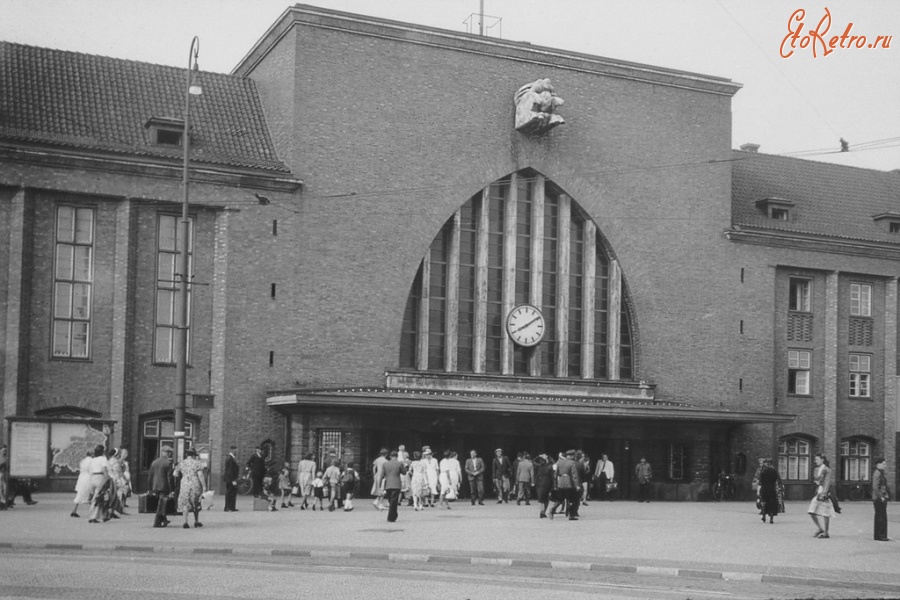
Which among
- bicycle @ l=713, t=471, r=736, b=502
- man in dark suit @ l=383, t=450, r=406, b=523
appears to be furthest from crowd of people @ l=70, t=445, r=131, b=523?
bicycle @ l=713, t=471, r=736, b=502

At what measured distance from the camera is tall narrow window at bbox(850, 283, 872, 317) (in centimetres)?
4919

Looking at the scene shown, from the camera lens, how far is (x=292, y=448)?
3862 cm

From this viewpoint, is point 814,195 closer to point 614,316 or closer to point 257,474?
point 614,316

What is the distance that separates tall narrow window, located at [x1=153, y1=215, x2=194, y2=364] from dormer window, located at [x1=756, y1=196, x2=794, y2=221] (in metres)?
21.7

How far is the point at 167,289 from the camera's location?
38750mm

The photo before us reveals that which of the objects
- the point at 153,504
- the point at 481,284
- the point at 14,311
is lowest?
the point at 153,504

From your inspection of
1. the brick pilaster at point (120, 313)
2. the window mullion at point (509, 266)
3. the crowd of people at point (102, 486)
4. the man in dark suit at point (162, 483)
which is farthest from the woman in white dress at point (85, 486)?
the window mullion at point (509, 266)

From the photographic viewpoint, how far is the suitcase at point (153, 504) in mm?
26828

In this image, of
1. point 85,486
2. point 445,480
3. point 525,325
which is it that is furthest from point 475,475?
point 85,486

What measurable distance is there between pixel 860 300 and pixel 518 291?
1448 cm

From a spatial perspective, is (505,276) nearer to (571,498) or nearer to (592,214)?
(592,214)

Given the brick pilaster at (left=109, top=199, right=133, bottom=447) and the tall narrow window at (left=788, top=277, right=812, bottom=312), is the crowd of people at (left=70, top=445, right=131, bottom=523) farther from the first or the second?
the tall narrow window at (left=788, top=277, right=812, bottom=312)

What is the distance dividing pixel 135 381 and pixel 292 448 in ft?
16.1

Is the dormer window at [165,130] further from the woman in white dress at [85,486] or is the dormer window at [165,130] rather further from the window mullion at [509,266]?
the woman in white dress at [85,486]
